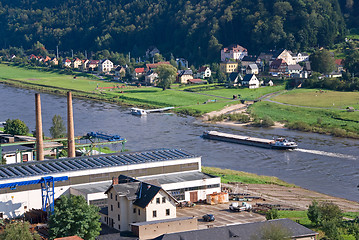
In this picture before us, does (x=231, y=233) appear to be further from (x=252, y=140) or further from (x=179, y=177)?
(x=252, y=140)

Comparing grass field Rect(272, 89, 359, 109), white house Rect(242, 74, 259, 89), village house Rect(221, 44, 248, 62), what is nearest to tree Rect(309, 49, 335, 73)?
white house Rect(242, 74, 259, 89)

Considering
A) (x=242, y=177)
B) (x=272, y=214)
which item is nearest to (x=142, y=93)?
(x=242, y=177)

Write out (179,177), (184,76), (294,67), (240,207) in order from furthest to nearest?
(184,76) < (294,67) < (179,177) < (240,207)

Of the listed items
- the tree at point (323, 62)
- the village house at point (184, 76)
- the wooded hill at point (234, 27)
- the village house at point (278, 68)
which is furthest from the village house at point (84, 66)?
the tree at point (323, 62)

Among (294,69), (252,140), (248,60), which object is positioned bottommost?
(252,140)

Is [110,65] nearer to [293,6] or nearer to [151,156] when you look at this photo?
[293,6]

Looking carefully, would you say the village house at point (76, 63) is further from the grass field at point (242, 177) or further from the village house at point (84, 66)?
the grass field at point (242, 177)

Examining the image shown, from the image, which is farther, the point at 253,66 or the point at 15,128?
the point at 253,66
